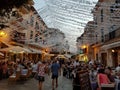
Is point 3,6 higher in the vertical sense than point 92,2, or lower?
lower

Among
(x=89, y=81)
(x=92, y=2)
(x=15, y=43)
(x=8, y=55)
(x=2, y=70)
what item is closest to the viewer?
(x=89, y=81)

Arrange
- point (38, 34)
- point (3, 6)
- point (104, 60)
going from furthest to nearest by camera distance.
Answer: point (38, 34) < point (104, 60) < point (3, 6)

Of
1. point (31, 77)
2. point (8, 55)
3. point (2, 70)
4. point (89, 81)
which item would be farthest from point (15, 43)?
point (89, 81)

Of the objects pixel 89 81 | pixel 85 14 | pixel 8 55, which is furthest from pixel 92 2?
pixel 8 55

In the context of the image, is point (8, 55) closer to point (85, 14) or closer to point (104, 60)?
point (104, 60)

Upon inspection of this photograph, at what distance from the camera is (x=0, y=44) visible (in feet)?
94.3

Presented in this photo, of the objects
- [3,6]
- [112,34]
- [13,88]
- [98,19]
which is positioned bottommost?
[13,88]

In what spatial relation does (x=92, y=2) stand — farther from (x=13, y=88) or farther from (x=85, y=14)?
(x=13, y=88)

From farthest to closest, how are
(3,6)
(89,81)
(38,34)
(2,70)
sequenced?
(38,34)
(2,70)
(89,81)
(3,6)

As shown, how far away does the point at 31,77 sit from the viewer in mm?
25766

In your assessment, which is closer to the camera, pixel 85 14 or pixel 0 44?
pixel 85 14

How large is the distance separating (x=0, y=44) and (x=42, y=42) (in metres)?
22.8

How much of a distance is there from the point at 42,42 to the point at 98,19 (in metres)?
16.7

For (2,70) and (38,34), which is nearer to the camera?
(2,70)
